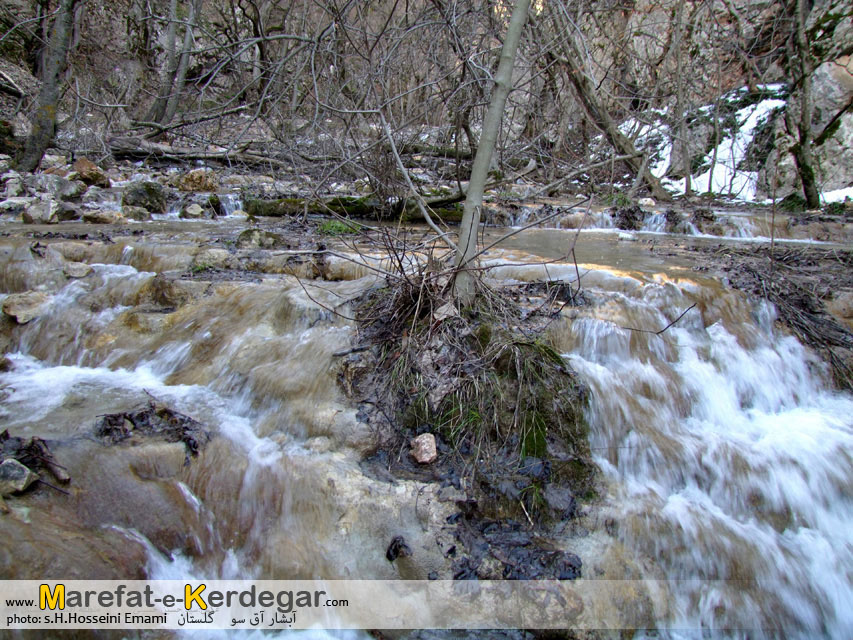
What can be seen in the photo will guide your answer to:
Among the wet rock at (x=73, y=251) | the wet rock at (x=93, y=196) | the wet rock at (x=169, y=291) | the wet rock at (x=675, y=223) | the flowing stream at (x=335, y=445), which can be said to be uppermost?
the wet rock at (x=675, y=223)

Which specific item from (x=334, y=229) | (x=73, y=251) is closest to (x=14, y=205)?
(x=73, y=251)

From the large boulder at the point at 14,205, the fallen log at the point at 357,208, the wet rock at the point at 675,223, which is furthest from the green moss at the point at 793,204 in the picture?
the large boulder at the point at 14,205

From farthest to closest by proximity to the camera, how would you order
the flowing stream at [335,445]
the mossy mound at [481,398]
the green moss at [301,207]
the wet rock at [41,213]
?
1. the green moss at [301,207]
2. the wet rock at [41,213]
3. the mossy mound at [481,398]
4. the flowing stream at [335,445]

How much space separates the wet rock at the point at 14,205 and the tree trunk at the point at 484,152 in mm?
6535

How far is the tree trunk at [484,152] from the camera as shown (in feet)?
9.91

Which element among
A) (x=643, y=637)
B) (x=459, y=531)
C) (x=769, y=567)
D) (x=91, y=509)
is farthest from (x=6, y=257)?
(x=769, y=567)

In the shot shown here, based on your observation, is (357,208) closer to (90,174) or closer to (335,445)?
(90,174)

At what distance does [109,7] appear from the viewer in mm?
13625

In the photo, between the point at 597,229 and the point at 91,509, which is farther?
the point at 597,229

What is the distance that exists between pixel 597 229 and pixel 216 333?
676 cm

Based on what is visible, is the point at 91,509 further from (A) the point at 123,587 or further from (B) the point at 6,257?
(B) the point at 6,257

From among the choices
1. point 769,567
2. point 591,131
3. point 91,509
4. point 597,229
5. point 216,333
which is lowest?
point 769,567

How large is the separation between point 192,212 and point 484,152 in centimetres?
619

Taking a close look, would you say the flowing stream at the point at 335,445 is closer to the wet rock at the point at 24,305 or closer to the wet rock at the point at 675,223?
the wet rock at the point at 24,305
